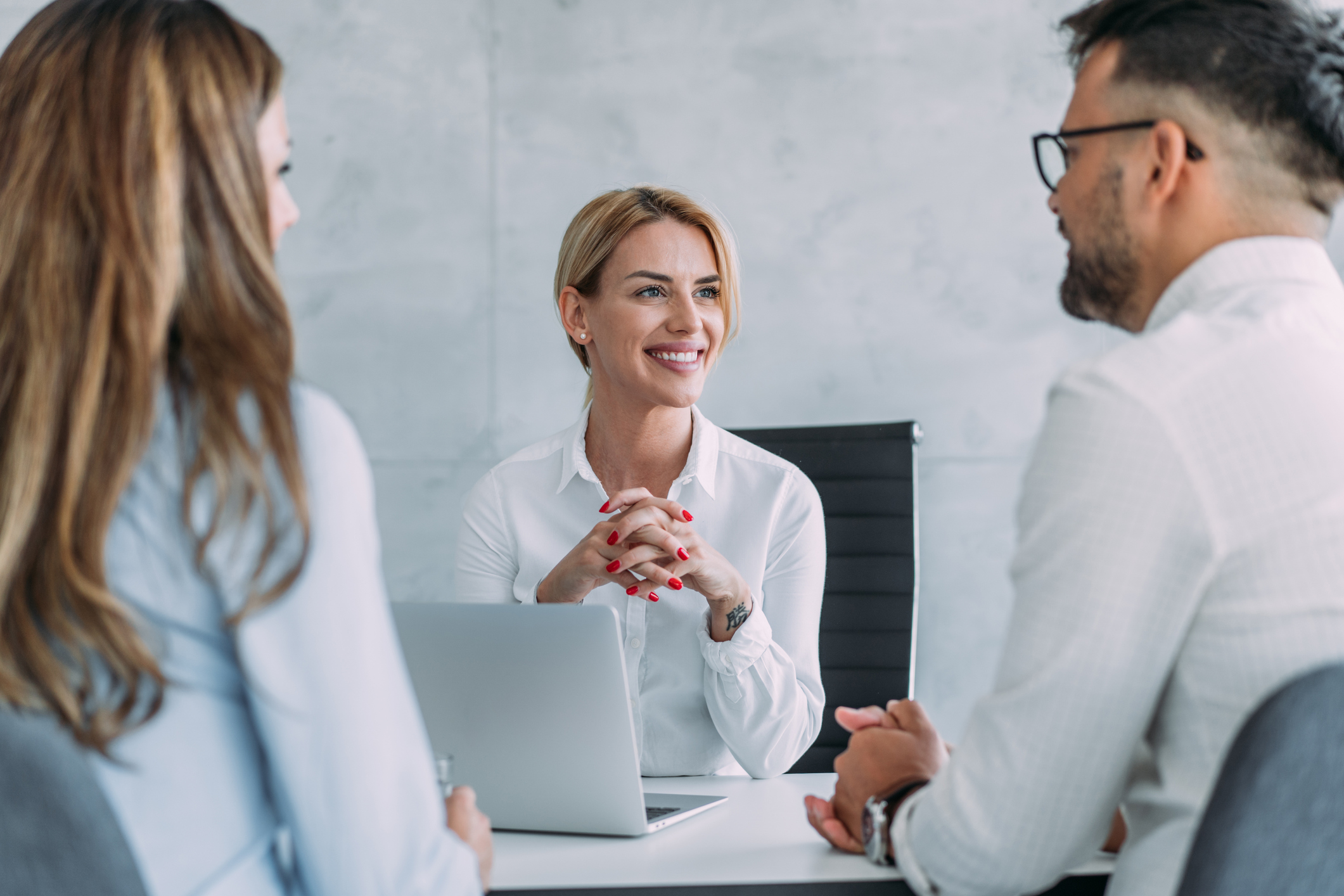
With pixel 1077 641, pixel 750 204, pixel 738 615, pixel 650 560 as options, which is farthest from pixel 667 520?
pixel 750 204

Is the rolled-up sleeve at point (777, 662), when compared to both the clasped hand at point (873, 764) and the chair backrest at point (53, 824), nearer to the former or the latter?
the clasped hand at point (873, 764)

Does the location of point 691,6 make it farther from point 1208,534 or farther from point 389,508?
point 1208,534

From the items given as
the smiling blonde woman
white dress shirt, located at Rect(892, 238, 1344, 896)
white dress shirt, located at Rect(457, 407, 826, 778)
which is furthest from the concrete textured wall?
white dress shirt, located at Rect(892, 238, 1344, 896)

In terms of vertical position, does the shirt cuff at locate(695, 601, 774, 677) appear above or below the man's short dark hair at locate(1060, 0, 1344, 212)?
below

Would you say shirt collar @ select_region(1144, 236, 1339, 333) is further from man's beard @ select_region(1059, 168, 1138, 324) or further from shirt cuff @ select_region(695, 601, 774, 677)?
shirt cuff @ select_region(695, 601, 774, 677)

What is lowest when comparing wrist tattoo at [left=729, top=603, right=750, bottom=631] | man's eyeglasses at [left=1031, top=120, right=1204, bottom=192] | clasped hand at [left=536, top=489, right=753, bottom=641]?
wrist tattoo at [left=729, top=603, right=750, bottom=631]

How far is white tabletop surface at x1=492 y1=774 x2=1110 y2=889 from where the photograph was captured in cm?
101

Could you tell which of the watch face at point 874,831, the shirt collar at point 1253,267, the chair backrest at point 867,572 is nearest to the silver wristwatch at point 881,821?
the watch face at point 874,831

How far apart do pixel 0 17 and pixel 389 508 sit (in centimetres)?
188

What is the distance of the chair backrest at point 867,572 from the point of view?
2244mm

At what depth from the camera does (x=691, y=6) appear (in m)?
3.09

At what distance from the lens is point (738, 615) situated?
1.70 metres

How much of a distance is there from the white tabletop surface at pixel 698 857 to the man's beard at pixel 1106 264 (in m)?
0.57

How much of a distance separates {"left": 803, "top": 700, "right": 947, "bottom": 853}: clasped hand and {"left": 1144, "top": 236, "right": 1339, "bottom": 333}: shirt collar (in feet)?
1.55
